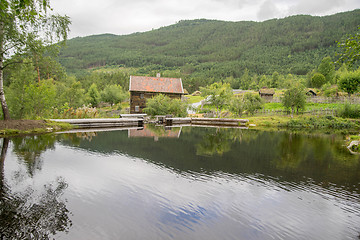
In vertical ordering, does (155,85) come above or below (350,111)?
above

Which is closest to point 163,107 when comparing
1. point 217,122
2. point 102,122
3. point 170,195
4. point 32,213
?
point 217,122

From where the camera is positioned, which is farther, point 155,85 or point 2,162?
point 155,85

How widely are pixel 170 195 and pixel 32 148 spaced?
9.84 metres

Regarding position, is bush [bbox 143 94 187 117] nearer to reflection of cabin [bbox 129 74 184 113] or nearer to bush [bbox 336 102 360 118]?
reflection of cabin [bbox 129 74 184 113]

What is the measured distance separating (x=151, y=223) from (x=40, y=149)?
1036cm

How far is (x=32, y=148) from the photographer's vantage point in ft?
46.2

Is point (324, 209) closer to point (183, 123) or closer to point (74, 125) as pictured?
point (74, 125)

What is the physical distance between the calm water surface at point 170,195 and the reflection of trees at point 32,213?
0.08ft

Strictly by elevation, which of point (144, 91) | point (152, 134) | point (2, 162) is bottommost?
point (152, 134)

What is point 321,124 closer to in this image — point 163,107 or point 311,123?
point 311,123

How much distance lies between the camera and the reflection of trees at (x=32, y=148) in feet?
36.0

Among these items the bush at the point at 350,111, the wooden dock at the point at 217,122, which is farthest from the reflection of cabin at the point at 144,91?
the bush at the point at 350,111

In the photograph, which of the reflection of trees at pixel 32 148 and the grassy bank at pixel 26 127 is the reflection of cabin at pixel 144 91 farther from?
the reflection of trees at pixel 32 148

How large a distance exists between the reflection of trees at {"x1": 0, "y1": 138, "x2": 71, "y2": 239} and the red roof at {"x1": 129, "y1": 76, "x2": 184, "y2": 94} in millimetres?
38243
